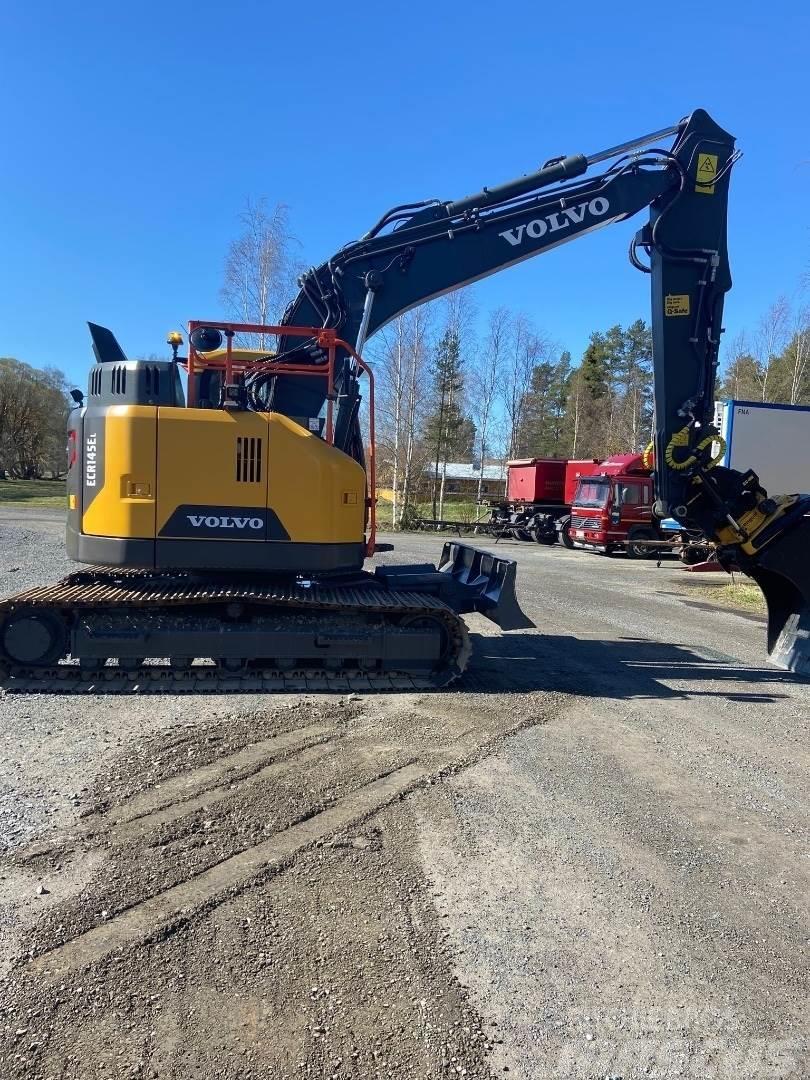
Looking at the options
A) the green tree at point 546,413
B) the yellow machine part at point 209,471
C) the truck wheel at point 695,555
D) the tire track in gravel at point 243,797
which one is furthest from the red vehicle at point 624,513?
the green tree at point 546,413

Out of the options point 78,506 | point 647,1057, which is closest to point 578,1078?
point 647,1057

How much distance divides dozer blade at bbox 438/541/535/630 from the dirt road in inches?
39.9

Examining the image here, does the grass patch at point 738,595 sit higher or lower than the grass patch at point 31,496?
lower

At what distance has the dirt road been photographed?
2.67 meters

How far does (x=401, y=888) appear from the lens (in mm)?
3648

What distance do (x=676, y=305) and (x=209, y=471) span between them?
5.20m

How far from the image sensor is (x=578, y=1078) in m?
2.53

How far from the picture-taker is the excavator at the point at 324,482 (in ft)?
21.7

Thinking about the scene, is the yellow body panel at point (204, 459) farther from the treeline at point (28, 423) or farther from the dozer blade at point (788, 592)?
the treeline at point (28, 423)

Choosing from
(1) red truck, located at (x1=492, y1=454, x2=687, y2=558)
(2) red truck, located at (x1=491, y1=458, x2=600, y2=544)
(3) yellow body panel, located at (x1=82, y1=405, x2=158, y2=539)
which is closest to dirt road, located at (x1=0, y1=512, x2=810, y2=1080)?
(3) yellow body panel, located at (x1=82, y1=405, x2=158, y2=539)

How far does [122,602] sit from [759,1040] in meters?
5.41

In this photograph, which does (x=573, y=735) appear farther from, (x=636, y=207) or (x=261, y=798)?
(x=636, y=207)

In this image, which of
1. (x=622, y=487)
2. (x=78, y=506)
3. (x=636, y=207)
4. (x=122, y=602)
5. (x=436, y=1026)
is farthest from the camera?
(x=622, y=487)

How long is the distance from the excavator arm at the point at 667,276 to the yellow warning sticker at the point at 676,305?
1 centimetres
